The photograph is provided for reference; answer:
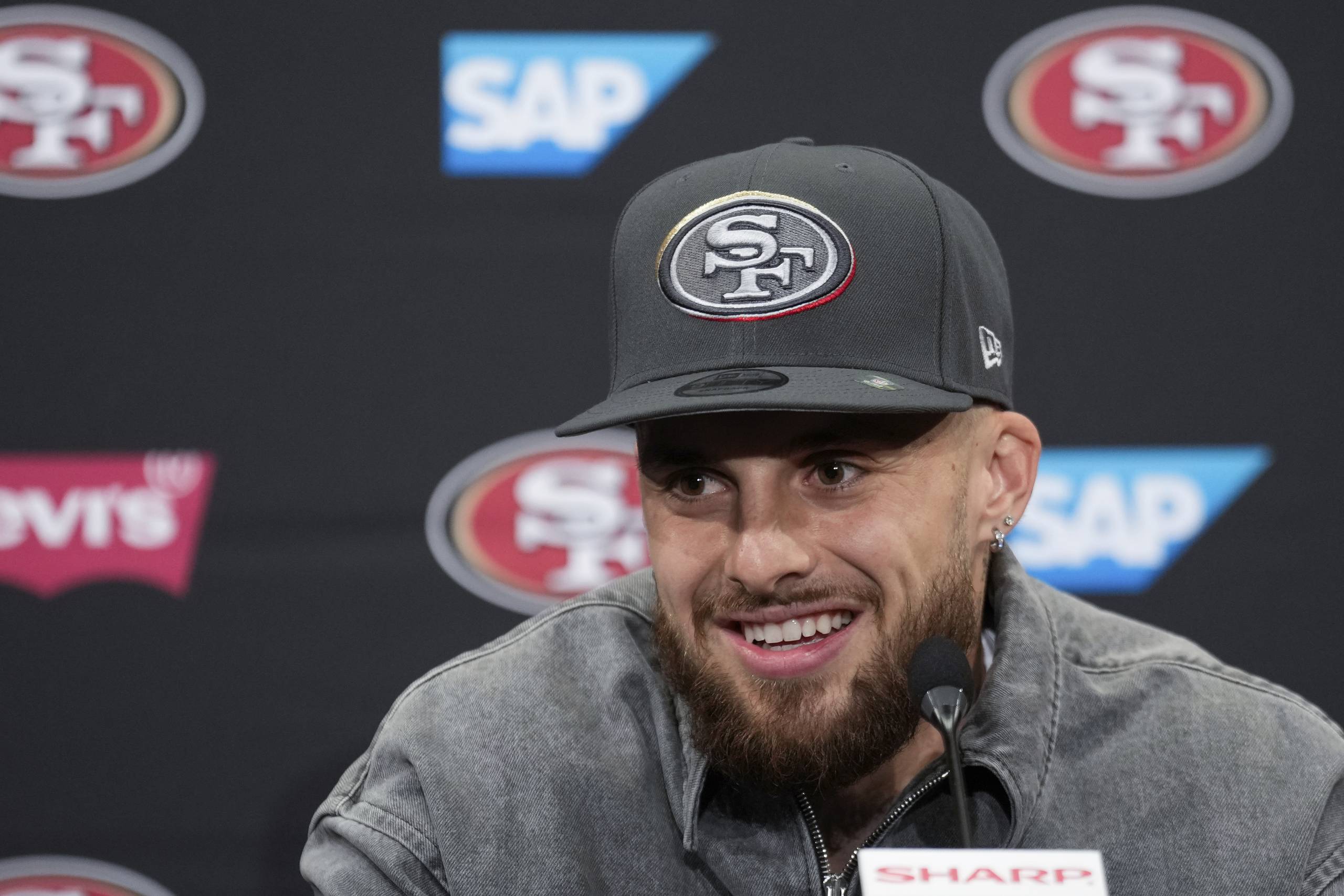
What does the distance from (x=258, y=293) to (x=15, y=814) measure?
0.78 meters

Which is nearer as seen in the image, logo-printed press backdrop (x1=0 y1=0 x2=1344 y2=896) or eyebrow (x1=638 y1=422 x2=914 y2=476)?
eyebrow (x1=638 y1=422 x2=914 y2=476)

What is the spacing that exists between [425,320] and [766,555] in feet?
2.86

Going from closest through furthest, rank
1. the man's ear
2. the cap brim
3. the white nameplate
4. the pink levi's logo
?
the white nameplate → the cap brim → the man's ear → the pink levi's logo

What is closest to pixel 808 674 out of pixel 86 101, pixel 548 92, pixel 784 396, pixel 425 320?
pixel 784 396

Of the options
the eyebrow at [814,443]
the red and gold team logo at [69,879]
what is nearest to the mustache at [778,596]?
the eyebrow at [814,443]

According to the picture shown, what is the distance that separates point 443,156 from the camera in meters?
1.84

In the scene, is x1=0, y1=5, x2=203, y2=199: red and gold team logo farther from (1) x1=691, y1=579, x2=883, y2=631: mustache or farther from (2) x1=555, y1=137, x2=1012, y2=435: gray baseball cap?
(1) x1=691, y1=579, x2=883, y2=631: mustache

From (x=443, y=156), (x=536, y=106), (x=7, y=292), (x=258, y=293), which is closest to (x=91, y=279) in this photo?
(x=7, y=292)

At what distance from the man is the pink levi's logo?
683 millimetres

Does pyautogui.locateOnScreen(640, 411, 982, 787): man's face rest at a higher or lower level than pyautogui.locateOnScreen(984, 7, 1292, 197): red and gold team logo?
lower

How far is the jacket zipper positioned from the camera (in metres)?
1.22

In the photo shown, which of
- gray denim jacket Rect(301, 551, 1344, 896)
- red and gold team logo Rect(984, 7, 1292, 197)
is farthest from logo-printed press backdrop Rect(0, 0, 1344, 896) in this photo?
Answer: gray denim jacket Rect(301, 551, 1344, 896)

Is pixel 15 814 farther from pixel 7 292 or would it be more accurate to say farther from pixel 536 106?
pixel 536 106

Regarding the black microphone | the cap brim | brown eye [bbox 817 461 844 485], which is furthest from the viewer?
brown eye [bbox 817 461 844 485]
